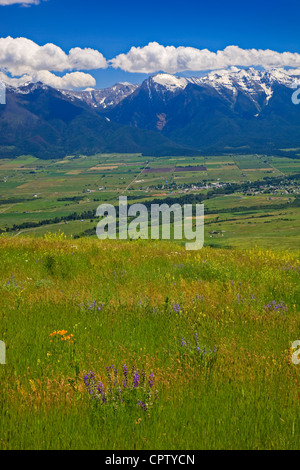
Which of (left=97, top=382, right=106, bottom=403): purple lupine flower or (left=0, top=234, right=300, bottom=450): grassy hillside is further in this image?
(left=97, top=382, right=106, bottom=403): purple lupine flower

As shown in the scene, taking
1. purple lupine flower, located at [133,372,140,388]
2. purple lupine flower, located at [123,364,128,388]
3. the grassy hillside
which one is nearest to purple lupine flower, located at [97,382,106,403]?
the grassy hillside

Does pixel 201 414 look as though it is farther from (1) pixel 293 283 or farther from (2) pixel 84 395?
(1) pixel 293 283

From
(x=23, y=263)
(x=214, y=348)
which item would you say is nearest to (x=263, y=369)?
(x=214, y=348)

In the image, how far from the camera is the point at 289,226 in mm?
116938

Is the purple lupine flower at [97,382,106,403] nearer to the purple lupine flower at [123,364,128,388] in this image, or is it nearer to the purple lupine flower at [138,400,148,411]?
the purple lupine flower at [123,364,128,388]

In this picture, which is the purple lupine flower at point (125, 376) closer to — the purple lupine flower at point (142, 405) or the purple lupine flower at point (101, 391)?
the purple lupine flower at point (101, 391)

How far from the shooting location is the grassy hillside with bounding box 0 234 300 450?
13.9 ft

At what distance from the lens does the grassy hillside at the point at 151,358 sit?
4.23 m

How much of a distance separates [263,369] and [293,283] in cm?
470

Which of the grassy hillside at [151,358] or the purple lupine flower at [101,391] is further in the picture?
the purple lupine flower at [101,391]

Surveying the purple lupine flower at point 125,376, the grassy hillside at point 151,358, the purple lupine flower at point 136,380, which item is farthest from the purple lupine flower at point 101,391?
the purple lupine flower at point 136,380

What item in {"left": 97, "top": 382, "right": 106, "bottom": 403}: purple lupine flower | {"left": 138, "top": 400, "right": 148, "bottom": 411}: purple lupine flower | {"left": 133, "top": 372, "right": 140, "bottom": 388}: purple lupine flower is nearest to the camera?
{"left": 138, "top": 400, "right": 148, "bottom": 411}: purple lupine flower

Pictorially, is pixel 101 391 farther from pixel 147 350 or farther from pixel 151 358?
pixel 147 350

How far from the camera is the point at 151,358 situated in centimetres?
577
